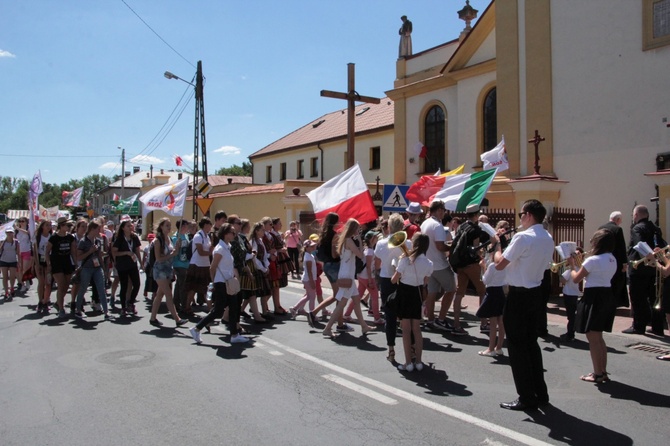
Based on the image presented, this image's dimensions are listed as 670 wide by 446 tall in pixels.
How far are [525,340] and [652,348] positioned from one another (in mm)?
3592

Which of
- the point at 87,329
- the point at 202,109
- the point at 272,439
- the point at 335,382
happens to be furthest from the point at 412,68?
the point at 272,439

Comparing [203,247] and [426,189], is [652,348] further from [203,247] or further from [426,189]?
[203,247]

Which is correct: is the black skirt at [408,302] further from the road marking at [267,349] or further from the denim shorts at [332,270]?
the denim shorts at [332,270]

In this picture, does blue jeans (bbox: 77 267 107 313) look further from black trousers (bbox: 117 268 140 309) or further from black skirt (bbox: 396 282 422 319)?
black skirt (bbox: 396 282 422 319)

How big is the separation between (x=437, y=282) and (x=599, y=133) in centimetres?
954

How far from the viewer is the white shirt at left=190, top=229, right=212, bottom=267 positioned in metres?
9.51

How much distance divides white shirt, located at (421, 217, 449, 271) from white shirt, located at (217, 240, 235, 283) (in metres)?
2.84

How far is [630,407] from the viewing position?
201 inches

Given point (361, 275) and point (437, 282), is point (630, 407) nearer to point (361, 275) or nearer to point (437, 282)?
point (437, 282)

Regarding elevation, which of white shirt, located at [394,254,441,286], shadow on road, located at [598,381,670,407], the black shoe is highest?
white shirt, located at [394,254,441,286]

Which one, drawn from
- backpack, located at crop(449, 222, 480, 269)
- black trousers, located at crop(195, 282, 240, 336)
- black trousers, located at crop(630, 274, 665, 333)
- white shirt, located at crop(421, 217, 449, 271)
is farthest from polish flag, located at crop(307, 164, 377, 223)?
black trousers, located at crop(630, 274, 665, 333)

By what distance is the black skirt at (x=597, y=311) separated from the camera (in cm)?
565

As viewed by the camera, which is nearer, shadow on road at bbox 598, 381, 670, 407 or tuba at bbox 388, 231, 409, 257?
shadow on road at bbox 598, 381, 670, 407

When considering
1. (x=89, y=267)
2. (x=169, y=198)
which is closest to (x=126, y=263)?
(x=89, y=267)
